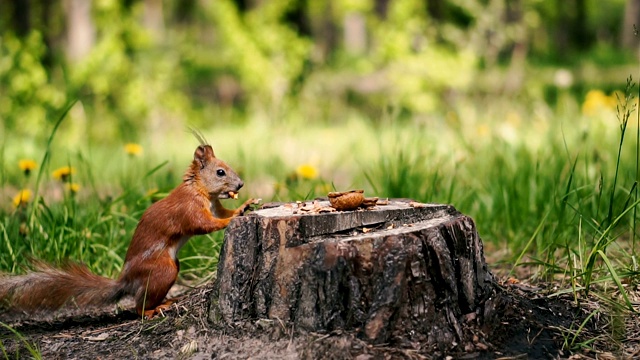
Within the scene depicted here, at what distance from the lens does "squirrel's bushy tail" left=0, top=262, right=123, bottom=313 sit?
118 inches

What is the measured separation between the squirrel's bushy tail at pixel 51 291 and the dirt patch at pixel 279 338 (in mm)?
119

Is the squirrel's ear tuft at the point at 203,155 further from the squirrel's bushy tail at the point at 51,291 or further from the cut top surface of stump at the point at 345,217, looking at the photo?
the squirrel's bushy tail at the point at 51,291

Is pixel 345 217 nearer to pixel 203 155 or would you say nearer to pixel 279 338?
pixel 279 338

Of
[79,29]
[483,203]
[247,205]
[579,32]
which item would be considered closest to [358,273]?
[247,205]

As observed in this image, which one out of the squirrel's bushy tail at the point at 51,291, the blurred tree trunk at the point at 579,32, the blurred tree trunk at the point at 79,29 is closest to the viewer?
the squirrel's bushy tail at the point at 51,291

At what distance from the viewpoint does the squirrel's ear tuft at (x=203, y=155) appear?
3096 millimetres

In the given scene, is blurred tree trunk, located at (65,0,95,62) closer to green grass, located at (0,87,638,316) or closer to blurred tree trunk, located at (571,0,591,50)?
green grass, located at (0,87,638,316)

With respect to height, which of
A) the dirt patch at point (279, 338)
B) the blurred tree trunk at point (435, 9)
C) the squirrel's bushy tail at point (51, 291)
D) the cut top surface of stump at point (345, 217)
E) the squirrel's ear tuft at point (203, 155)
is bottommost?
the dirt patch at point (279, 338)

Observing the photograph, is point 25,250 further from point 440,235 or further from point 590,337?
point 590,337

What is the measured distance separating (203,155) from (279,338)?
97 centimetres

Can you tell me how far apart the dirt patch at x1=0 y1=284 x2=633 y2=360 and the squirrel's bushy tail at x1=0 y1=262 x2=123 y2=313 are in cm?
12

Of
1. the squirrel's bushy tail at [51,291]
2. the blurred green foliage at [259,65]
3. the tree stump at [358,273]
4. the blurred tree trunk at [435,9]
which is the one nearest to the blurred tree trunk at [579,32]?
the blurred green foliage at [259,65]

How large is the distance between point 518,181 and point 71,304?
2707 millimetres

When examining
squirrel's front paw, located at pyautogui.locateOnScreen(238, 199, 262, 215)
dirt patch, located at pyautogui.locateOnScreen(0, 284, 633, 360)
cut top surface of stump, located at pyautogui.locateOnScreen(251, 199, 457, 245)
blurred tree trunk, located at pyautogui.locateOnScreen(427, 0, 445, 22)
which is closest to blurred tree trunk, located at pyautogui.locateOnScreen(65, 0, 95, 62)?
blurred tree trunk, located at pyautogui.locateOnScreen(427, 0, 445, 22)
